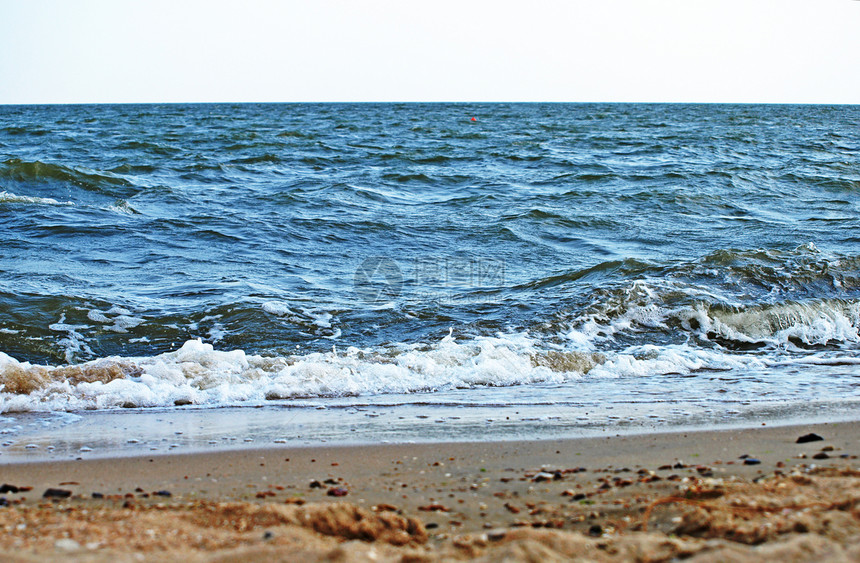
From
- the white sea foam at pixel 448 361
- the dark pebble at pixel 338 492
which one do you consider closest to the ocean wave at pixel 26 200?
the white sea foam at pixel 448 361

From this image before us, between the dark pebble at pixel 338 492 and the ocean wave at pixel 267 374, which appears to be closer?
the dark pebble at pixel 338 492

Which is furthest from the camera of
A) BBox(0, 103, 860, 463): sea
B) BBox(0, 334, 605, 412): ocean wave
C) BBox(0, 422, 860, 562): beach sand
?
BBox(0, 334, 605, 412): ocean wave

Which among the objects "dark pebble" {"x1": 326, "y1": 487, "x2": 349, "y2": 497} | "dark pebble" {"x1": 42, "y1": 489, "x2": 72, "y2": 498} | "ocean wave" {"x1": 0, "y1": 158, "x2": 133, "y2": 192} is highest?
"ocean wave" {"x1": 0, "y1": 158, "x2": 133, "y2": 192}

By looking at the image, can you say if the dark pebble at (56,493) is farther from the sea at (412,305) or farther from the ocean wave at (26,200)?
the ocean wave at (26,200)

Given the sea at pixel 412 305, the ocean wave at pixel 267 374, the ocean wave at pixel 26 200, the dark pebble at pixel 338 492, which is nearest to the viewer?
the dark pebble at pixel 338 492

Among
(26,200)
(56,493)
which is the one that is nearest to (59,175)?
(26,200)

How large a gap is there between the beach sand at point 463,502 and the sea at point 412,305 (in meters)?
0.33

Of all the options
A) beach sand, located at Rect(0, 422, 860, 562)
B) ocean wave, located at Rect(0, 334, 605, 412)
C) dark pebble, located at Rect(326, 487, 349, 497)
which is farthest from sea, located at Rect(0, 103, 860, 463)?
dark pebble, located at Rect(326, 487, 349, 497)

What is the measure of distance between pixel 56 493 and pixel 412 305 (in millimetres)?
4236

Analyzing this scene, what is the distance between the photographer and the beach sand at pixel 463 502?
1919mm

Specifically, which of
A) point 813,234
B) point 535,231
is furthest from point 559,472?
point 813,234

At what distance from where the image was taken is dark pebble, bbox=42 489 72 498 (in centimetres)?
265

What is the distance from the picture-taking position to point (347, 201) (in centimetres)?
1177

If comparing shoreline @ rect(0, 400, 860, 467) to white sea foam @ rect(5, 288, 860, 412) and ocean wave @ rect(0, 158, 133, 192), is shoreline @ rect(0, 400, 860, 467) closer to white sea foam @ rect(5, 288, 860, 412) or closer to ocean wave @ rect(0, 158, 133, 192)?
white sea foam @ rect(5, 288, 860, 412)
